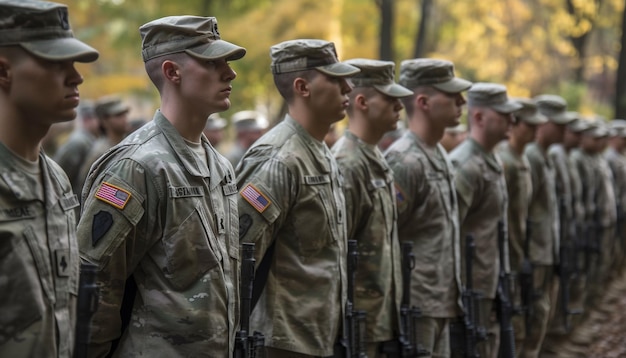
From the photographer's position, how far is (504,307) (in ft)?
29.1

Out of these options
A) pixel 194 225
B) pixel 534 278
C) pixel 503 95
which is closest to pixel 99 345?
pixel 194 225

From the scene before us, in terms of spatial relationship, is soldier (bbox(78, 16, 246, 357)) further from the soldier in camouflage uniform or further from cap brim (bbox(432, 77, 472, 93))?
cap brim (bbox(432, 77, 472, 93))

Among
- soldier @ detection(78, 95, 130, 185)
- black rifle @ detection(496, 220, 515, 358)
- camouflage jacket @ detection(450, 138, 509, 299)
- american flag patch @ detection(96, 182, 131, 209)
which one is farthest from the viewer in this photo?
soldier @ detection(78, 95, 130, 185)

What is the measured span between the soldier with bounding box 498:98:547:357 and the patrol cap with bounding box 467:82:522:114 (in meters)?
0.48

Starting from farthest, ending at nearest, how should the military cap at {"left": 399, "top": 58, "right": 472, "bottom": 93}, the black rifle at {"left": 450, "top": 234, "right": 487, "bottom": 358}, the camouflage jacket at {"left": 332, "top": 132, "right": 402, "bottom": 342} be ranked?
the military cap at {"left": 399, "top": 58, "right": 472, "bottom": 93}, the black rifle at {"left": 450, "top": 234, "right": 487, "bottom": 358}, the camouflage jacket at {"left": 332, "top": 132, "right": 402, "bottom": 342}

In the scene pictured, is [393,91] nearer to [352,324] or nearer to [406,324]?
[406,324]

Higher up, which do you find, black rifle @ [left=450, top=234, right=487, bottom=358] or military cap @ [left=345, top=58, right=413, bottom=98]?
military cap @ [left=345, top=58, right=413, bottom=98]

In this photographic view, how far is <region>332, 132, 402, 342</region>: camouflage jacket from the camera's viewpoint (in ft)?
22.7

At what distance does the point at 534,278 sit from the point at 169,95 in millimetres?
6722

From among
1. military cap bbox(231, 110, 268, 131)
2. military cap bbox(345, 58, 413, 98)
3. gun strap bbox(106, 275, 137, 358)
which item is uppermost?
military cap bbox(231, 110, 268, 131)

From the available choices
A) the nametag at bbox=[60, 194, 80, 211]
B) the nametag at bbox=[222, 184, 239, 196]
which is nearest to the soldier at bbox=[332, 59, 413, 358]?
the nametag at bbox=[222, 184, 239, 196]

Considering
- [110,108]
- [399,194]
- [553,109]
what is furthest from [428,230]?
[110,108]

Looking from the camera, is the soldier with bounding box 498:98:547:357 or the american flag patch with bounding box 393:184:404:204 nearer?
the american flag patch with bounding box 393:184:404:204

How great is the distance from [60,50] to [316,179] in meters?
2.58
